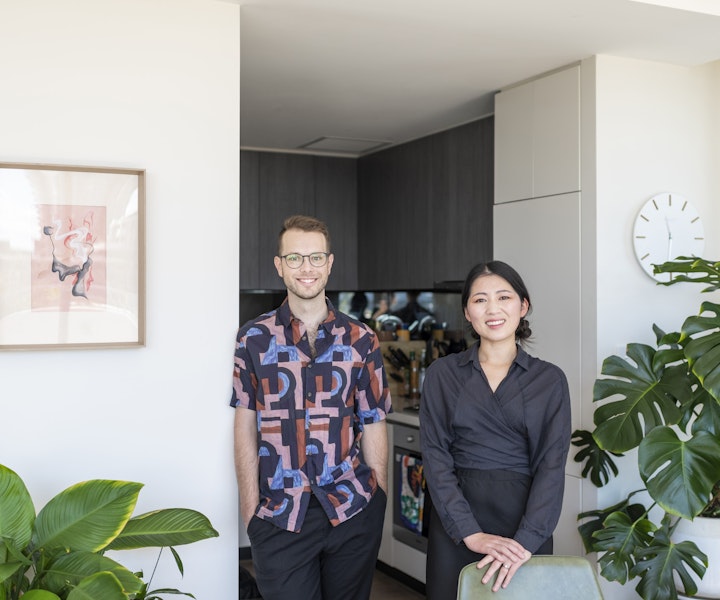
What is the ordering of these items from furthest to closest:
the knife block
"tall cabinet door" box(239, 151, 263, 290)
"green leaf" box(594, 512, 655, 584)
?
"tall cabinet door" box(239, 151, 263, 290) < the knife block < "green leaf" box(594, 512, 655, 584)

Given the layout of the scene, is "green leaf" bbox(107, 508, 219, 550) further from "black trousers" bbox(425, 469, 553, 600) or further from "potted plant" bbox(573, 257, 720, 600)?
"potted plant" bbox(573, 257, 720, 600)

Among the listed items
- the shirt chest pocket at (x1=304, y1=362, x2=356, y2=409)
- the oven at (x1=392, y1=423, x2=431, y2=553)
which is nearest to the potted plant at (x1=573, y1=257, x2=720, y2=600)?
the shirt chest pocket at (x1=304, y1=362, x2=356, y2=409)

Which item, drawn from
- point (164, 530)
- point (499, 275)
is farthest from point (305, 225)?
point (164, 530)

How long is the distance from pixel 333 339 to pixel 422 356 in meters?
2.85

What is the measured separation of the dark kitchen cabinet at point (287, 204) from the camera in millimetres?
5805

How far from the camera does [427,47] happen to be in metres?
3.51

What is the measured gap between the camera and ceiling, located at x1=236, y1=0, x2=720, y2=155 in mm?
3062

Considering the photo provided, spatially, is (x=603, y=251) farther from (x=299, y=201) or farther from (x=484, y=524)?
(x=299, y=201)

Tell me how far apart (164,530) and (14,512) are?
1.43 feet

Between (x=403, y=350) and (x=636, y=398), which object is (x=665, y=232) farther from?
(x=403, y=350)

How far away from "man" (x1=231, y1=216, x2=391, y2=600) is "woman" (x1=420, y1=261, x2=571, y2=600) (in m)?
0.27

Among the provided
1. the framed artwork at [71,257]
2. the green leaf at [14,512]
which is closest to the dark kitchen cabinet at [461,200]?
the framed artwork at [71,257]

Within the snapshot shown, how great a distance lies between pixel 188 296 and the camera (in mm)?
2889

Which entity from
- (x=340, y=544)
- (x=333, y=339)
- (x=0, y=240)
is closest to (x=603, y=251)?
(x=333, y=339)
